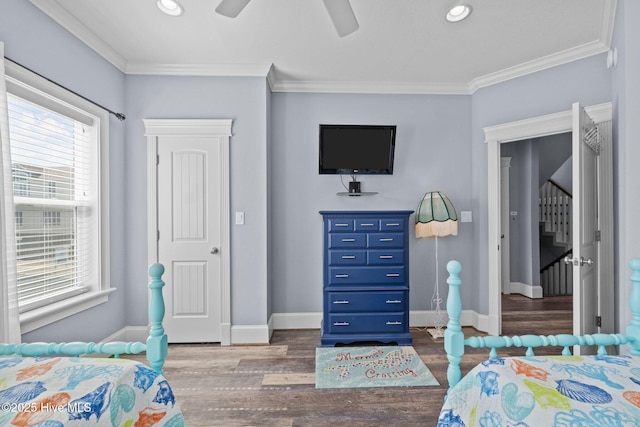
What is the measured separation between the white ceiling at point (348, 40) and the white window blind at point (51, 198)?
0.74 meters

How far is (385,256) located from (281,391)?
150cm

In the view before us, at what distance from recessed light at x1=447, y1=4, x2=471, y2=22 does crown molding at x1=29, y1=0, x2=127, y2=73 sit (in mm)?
2749

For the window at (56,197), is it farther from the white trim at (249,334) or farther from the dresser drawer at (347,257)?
the dresser drawer at (347,257)

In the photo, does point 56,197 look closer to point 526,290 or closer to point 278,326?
point 278,326

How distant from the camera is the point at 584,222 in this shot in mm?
2141

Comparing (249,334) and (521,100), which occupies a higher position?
(521,100)

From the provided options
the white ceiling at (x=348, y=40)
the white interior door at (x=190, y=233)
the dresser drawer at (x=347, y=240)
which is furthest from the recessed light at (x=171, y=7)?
the dresser drawer at (x=347, y=240)

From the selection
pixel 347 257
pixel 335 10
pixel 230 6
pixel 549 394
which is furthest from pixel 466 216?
pixel 230 6

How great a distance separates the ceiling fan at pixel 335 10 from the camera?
1.63m

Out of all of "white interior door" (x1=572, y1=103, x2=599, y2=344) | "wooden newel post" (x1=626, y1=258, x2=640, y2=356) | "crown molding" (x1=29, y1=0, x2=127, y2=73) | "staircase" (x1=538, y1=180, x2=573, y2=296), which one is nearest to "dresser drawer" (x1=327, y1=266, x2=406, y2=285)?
"white interior door" (x1=572, y1=103, x2=599, y2=344)

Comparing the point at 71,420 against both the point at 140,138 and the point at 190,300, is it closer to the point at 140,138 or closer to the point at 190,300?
the point at 190,300

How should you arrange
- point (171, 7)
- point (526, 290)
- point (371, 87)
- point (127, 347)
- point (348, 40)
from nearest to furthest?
point (127, 347)
point (171, 7)
point (348, 40)
point (371, 87)
point (526, 290)

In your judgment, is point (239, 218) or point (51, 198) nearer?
point (51, 198)

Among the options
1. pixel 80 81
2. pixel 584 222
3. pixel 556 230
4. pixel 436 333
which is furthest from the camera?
pixel 556 230
